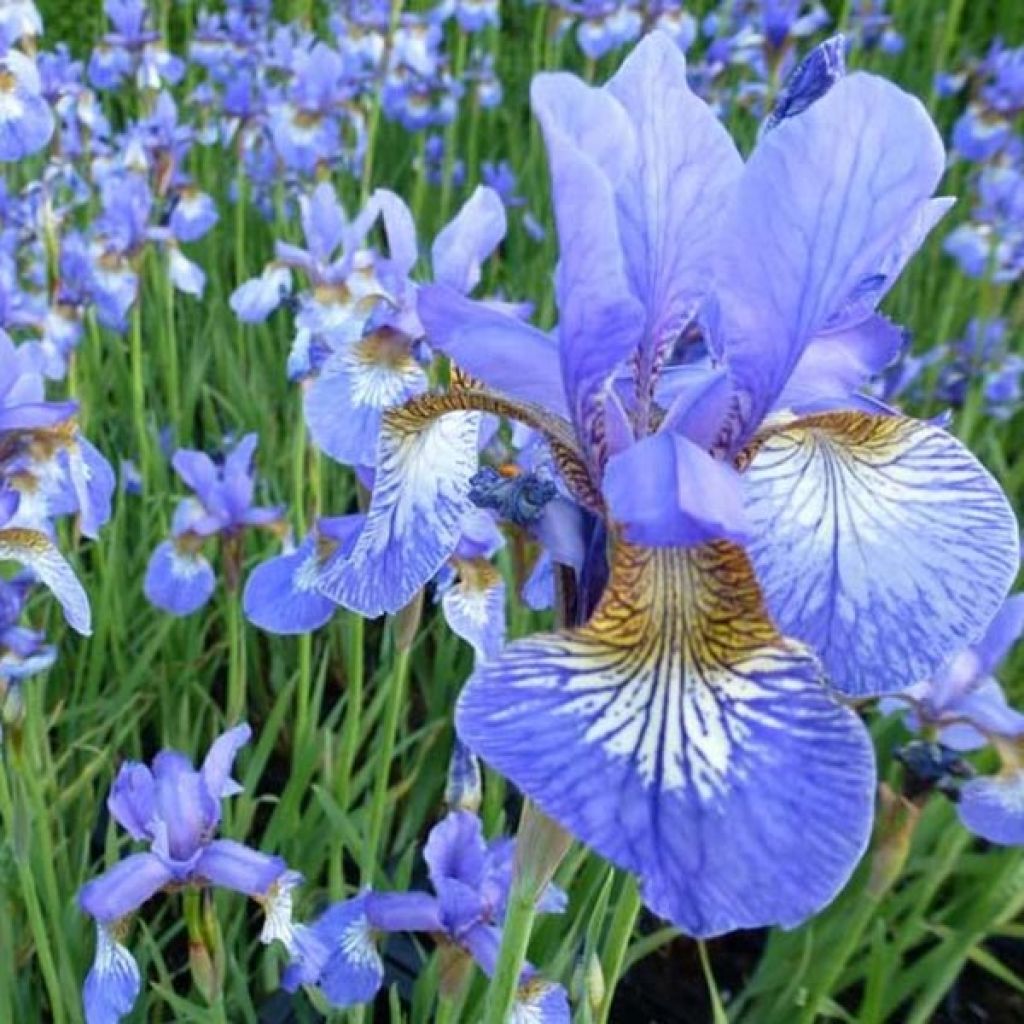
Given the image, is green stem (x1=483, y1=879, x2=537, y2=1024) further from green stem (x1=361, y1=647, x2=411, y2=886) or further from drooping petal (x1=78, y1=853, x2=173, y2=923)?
green stem (x1=361, y1=647, x2=411, y2=886)

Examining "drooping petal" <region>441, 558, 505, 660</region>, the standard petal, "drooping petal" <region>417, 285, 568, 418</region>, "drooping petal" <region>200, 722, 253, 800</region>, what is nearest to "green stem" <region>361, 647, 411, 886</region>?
"drooping petal" <region>441, 558, 505, 660</region>

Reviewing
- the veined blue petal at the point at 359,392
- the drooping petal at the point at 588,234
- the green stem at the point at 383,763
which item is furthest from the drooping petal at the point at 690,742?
the green stem at the point at 383,763

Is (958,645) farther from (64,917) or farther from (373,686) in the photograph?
(373,686)

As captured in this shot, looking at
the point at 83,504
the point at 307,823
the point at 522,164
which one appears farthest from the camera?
the point at 522,164

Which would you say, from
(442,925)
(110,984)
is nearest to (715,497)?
(442,925)

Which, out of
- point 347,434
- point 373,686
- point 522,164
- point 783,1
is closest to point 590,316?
point 347,434
